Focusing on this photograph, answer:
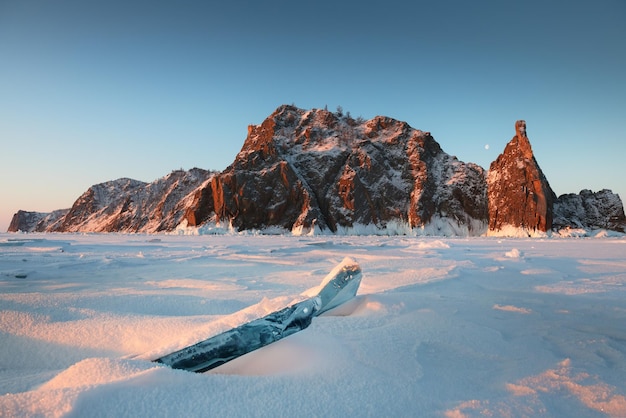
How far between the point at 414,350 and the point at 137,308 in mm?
2868

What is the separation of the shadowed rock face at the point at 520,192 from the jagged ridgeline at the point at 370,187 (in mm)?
150

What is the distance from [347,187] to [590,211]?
36884mm

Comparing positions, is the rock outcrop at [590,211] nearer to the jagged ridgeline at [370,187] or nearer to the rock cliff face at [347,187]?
the jagged ridgeline at [370,187]

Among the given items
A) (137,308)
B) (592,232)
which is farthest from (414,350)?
(592,232)

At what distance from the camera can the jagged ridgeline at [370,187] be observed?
49906 mm

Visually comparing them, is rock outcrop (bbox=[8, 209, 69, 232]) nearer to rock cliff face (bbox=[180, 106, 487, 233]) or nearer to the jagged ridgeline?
the jagged ridgeline

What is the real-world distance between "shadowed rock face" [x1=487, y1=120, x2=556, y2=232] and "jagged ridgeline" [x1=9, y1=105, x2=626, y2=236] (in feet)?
0.49

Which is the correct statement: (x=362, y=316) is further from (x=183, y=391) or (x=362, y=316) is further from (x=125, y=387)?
(x=125, y=387)

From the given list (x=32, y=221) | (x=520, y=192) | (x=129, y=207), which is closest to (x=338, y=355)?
(x=520, y=192)

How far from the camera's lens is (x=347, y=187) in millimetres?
58406

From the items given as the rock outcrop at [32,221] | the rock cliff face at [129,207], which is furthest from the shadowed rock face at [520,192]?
the rock outcrop at [32,221]

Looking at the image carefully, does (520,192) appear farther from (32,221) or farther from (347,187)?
(32,221)

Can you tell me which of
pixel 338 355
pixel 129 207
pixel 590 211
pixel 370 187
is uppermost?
pixel 370 187

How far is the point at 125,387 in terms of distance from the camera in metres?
1.22
